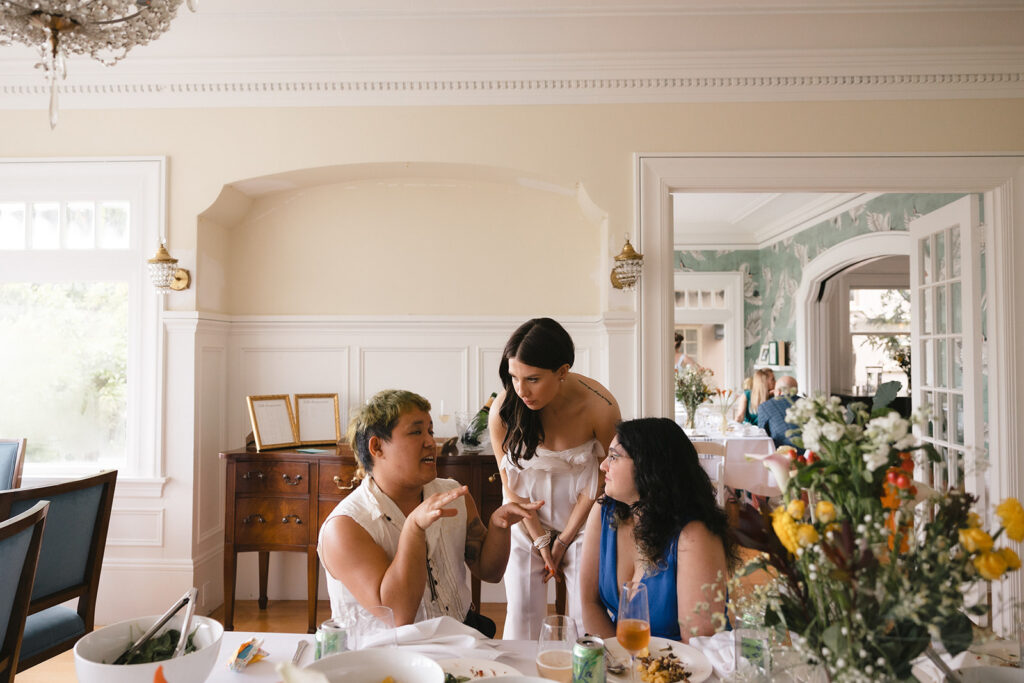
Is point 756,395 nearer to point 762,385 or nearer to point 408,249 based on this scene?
point 762,385

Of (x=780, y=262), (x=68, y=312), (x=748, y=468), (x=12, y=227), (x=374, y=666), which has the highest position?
(x=780, y=262)

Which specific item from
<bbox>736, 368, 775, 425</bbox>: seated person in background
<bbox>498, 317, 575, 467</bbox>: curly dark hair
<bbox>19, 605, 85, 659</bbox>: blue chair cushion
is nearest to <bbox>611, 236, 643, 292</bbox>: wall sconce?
<bbox>498, 317, 575, 467</bbox>: curly dark hair

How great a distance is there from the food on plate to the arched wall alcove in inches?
105

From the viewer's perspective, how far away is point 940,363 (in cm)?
395

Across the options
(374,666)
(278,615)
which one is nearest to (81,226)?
(278,615)

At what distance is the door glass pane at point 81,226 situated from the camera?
3797 millimetres

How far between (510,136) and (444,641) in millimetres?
2685

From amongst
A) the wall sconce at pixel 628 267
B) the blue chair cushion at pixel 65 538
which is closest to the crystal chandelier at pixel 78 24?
the blue chair cushion at pixel 65 538

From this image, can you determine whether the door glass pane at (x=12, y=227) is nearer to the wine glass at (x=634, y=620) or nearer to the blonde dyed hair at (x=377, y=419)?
the blonde dyed hair at (x=377, y=419)

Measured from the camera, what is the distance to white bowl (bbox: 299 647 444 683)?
1.26 m

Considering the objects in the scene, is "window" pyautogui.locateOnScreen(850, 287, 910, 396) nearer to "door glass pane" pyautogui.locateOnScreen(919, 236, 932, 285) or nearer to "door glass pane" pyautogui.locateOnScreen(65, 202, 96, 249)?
"door glass pane" pyautogui.locateOnScreen(919, 236, 932, 285)

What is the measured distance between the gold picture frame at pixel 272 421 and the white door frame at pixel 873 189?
6.33ft

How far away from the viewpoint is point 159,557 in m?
3.60

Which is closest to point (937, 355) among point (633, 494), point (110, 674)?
point (633, 494)
